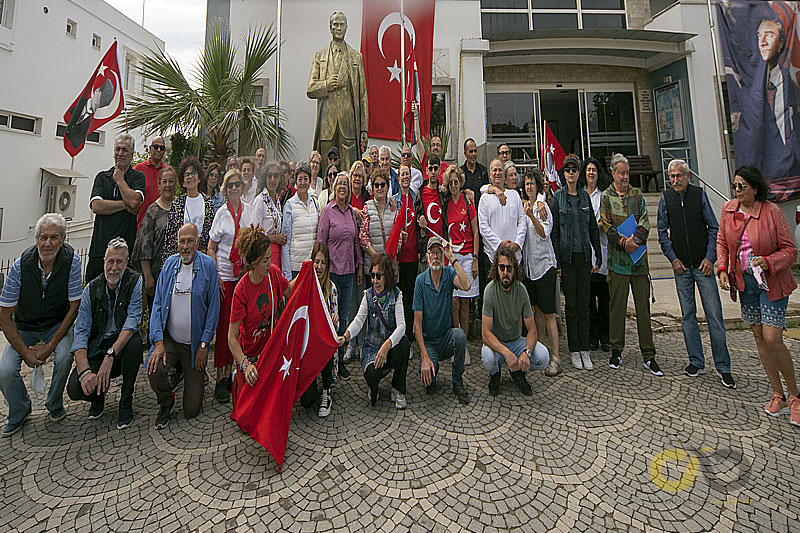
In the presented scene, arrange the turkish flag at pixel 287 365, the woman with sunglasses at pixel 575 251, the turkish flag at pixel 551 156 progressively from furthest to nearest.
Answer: the turkish flag at pixel 551 156 < the woman with sunglasses at pixel 575 251 < the turkish flag at pixel 287 365

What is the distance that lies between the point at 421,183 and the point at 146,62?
5300 mm

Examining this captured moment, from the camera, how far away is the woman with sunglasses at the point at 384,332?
2.98 metres

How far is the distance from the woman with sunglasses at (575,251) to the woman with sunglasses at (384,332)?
1924mm

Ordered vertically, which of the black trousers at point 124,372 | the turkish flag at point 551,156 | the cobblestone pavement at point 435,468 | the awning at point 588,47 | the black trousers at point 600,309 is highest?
the awning at point 588,47

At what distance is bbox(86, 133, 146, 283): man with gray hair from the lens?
359cm

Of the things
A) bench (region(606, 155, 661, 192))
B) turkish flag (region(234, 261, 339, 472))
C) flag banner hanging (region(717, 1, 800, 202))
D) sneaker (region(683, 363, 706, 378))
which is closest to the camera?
turkish flag (region(234, 261, 339, 472))

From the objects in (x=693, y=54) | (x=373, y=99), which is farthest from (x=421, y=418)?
(x=693, y=54)

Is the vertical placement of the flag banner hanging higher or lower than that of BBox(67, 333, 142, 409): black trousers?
higher

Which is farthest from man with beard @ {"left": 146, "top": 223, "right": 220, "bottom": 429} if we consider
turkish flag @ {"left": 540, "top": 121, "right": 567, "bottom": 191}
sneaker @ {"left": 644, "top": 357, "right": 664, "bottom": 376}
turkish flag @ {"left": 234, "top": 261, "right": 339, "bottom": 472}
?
turkish flag @ {"left": 540, "top": 121, "right": 567, "bottom": 191}

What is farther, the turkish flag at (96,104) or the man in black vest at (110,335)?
the turkish flag at (96,104)

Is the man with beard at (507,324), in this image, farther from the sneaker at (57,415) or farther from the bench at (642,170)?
the bench at (642,170)

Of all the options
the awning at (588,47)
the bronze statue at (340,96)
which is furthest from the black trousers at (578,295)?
the awning at (588,47)

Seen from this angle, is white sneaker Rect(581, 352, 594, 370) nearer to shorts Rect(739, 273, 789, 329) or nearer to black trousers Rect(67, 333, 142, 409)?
shorts Rect(739, 273, 789, 329)

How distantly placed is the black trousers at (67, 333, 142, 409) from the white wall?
987cm
